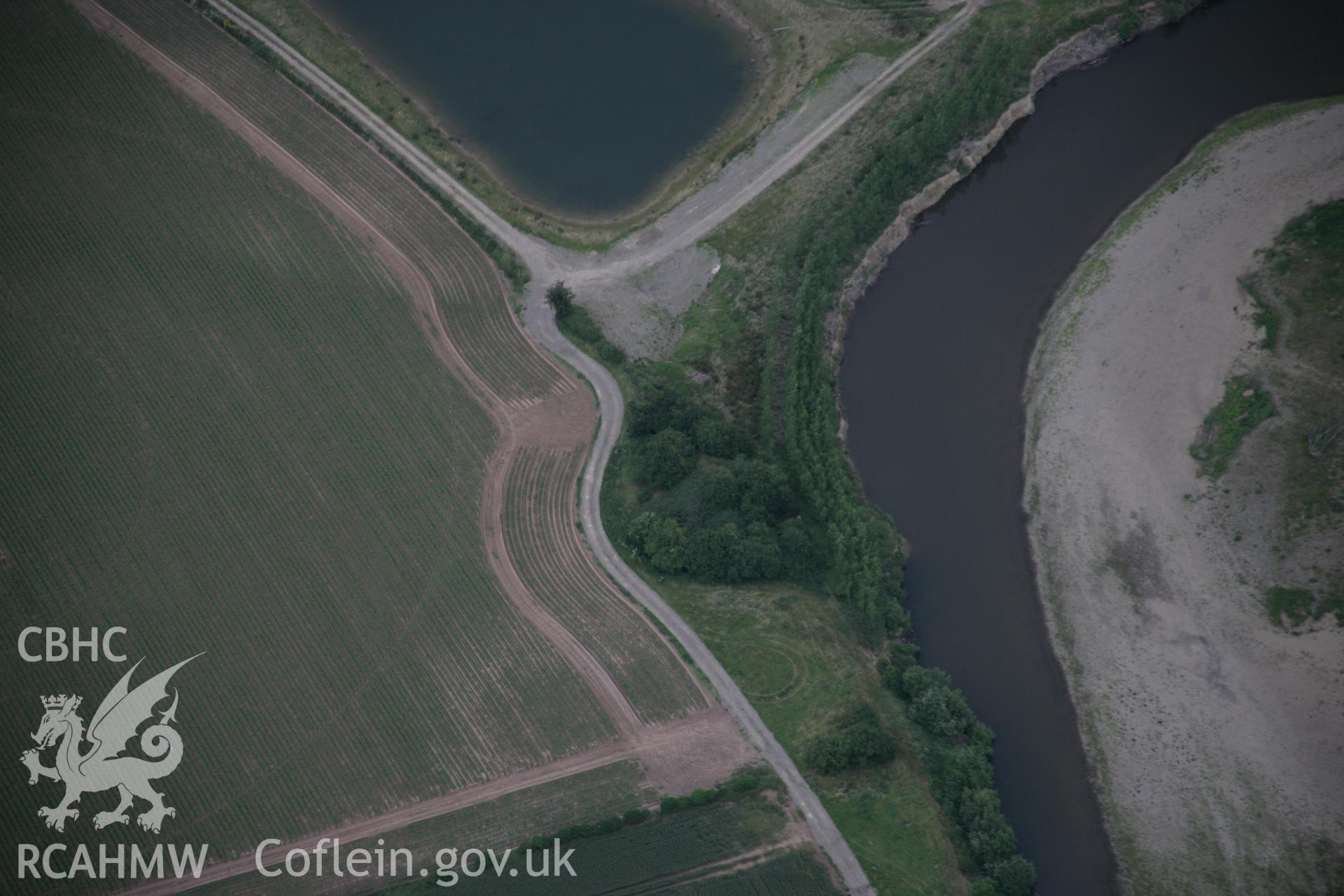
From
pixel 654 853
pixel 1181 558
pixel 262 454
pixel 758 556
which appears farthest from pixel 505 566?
pixel 1181 558

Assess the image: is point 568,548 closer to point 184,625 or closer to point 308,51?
point 184,625

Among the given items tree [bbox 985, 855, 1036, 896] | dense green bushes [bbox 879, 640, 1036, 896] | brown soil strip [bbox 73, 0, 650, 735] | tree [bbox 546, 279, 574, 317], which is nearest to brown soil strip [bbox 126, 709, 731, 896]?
brown soil strip [bbox 73, 0, 650, 735]

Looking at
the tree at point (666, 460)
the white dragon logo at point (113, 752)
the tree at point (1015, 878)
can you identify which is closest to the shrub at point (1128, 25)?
the tree at point (666, 460)

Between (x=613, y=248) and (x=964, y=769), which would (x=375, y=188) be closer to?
(x=613, y=248)

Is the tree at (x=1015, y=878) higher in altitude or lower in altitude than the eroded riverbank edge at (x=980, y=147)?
→ lower

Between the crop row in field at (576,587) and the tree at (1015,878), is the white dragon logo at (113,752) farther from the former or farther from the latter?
the tree at (1015,878)
